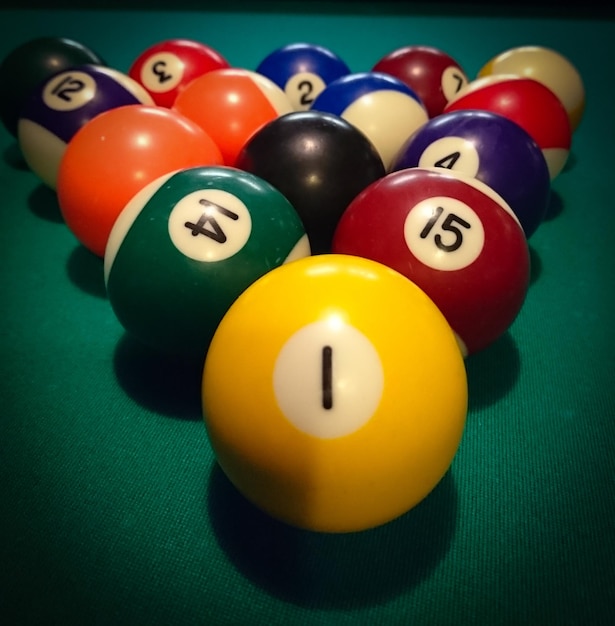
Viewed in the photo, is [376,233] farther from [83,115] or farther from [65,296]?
[83,115]

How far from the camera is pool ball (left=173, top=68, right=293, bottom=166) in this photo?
263 centimetres

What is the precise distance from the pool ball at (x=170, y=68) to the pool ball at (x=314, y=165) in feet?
3.86

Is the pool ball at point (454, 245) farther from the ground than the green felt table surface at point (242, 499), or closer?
farther from the ground

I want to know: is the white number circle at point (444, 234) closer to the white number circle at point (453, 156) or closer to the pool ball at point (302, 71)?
the white number circle at point (453, 156)

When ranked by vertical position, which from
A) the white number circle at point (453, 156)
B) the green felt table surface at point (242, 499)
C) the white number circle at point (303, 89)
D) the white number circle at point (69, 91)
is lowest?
the green felt table surface at point (242, 499)

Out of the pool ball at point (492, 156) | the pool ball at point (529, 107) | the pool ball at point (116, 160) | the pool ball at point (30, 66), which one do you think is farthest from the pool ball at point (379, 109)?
the pool ball at point (30, 66)

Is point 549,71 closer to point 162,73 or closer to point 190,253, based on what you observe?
point 162,73

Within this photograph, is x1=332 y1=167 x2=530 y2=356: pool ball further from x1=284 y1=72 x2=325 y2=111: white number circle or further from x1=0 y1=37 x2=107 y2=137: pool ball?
x1=0 y1=37 x2=107 y2=137: pool ball

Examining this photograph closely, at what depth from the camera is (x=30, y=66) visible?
9.93ft

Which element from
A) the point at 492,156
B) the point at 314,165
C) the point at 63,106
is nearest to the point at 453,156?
the point at 492,156

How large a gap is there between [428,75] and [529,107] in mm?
742

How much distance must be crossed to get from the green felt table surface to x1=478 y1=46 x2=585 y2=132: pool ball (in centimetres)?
92

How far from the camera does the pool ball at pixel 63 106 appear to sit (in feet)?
8.48

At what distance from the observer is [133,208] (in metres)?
1.84
